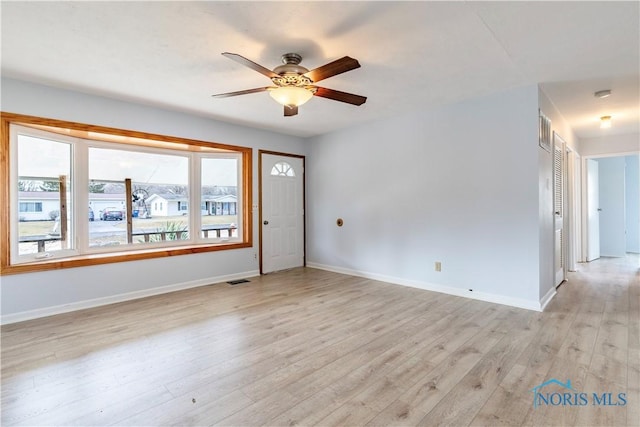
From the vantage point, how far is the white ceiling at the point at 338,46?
2.10 metres

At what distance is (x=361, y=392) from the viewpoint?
199 centimetres

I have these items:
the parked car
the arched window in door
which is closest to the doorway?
the arched window in door

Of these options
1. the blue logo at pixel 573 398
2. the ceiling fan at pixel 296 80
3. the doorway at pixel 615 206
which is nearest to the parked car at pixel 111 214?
the ceiling fan at pixel 296 80

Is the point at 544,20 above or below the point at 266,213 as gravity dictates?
above

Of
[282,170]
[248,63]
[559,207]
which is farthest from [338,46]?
[559,207]

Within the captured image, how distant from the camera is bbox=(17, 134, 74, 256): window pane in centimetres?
339

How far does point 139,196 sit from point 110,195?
0.36 metres

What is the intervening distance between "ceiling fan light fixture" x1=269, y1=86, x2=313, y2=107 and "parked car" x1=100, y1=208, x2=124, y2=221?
299 cm

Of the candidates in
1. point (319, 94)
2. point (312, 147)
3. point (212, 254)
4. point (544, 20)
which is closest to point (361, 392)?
point (319, 94)

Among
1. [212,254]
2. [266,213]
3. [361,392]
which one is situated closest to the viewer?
[361,392]

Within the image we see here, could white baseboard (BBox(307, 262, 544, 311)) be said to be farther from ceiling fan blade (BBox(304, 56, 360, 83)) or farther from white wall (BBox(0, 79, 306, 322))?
ceiling fan blade (BBox(304, 56, 360, 83))

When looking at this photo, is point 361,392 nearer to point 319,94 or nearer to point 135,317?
point 319,94

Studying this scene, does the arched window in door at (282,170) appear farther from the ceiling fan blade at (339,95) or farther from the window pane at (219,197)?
the ceiling fan blade at (339,95)

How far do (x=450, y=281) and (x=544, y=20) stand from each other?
2.99m
